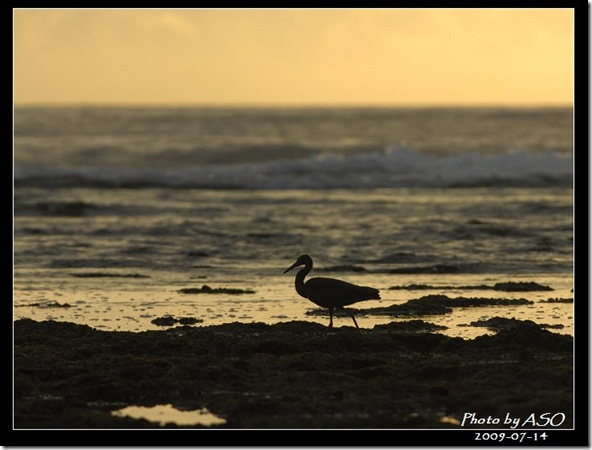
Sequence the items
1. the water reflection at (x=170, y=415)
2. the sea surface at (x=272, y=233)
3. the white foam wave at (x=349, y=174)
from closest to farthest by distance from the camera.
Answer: the water reflection at (x=170, y=415) < the sea surface at (x=272, y=233) < the white foam wave at (x=349, y=174)

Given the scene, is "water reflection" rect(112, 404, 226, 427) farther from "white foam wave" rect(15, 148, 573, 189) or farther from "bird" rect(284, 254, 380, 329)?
"white foam wave" rect(15, 148, 573, 189)

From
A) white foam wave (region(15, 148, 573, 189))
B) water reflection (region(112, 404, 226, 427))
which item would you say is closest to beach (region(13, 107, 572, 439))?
water reflection (region(112, 404, 226, 427))

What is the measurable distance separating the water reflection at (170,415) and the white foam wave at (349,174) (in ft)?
83.5

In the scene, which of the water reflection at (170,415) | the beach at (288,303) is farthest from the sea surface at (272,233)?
the water reflection at (170,415)

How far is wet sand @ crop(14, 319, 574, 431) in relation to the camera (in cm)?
850

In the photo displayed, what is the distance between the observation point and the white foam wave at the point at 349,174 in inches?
1394

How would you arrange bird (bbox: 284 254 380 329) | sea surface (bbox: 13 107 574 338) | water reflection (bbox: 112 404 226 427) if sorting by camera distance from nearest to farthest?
water reflection (bbox: 112 404 226 427), bird (bbox: 284 254 380 329), sea surface (bbox: 13 107 574 338)

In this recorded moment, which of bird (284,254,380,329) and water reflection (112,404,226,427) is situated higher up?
bird (284,254,380,329)

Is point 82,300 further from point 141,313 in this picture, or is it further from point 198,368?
point 198,368

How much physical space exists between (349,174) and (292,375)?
29.6 m

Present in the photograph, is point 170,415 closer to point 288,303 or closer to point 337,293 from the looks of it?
point 337,293

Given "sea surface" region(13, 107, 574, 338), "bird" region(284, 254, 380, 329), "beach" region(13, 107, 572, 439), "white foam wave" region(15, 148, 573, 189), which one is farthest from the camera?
"white foam wave" region(15, 148, 573, 189)

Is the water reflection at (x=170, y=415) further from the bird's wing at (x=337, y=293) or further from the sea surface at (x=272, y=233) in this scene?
the bird's wing at (x=337, y=293)

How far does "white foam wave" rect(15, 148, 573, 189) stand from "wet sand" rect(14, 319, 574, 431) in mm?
23242
